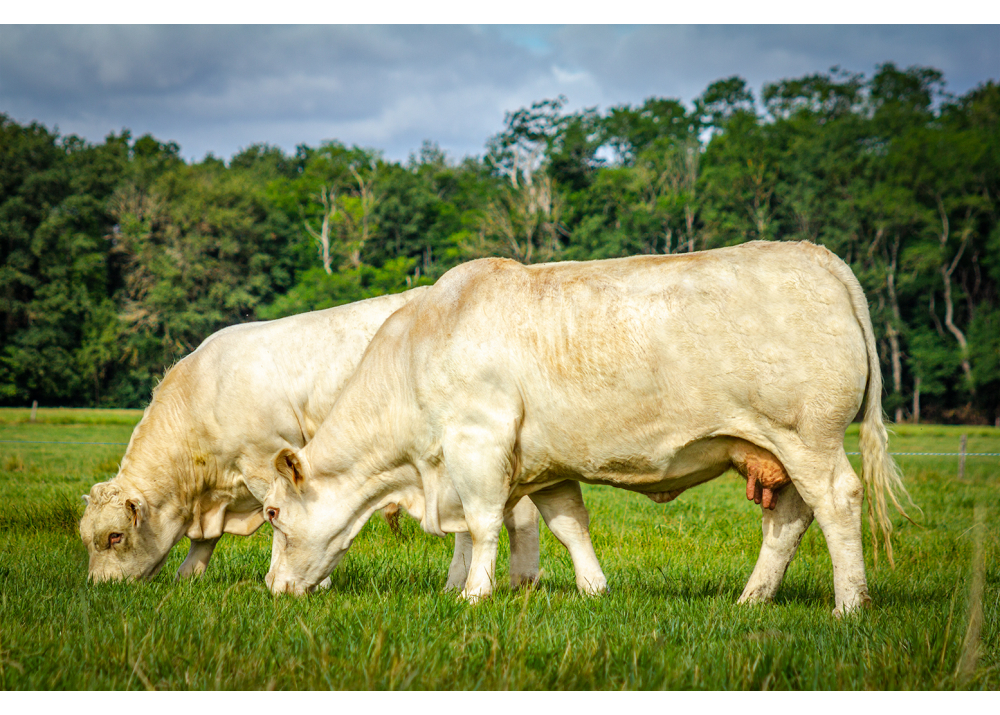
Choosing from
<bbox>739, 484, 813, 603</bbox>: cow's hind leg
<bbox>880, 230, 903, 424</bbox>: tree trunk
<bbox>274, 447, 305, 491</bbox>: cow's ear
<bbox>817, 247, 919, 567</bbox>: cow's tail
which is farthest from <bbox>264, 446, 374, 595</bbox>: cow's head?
<bbox>880, 230, 903, 424</bbox>: tree trunk

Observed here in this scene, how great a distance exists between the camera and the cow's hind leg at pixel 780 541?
554cm

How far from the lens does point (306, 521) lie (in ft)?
19.2

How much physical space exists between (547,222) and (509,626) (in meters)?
45.4

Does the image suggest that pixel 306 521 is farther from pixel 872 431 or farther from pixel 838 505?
pixel 872 431

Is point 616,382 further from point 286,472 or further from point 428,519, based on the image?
point 286,472

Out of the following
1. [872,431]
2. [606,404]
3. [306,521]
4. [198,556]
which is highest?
[606,404]

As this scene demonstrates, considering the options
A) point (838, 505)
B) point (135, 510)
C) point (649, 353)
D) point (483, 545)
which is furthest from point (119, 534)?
point (838, 505)

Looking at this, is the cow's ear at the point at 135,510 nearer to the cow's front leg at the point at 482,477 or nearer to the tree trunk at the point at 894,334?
the cow's front leg at the point at 482,477

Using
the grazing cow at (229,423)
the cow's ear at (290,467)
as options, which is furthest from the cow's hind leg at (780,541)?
the grazing cow at (229,423)

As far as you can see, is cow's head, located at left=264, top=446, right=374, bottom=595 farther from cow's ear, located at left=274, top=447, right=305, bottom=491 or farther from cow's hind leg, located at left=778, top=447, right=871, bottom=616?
cow's hind leg, located at left=778, top=447, right=871, bottom=616

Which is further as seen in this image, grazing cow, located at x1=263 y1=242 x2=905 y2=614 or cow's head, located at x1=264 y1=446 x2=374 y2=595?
cow's head, located at x1=264 y1=446 x2=374 y2=595

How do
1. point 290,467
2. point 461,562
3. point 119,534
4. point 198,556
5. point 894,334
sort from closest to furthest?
point 290,467, point 461,562, point 119,534, point 198,556, point 894,334

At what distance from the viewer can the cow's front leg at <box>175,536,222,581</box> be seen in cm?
703

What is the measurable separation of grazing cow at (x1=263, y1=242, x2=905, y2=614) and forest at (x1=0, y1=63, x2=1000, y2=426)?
3688 cm
